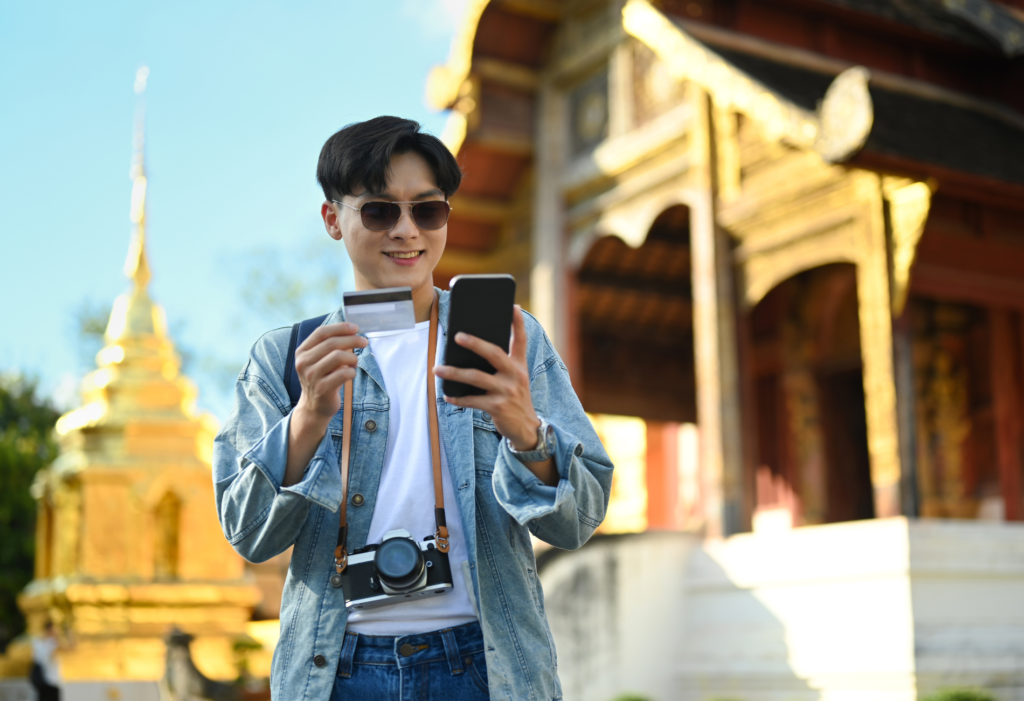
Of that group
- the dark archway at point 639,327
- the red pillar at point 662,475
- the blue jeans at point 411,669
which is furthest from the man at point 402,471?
the red pillar at point 662,475

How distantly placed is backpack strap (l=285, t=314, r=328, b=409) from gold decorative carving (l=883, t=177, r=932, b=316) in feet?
19.5

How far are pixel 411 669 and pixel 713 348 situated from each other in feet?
23.2

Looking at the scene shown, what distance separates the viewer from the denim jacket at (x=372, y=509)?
1.90m

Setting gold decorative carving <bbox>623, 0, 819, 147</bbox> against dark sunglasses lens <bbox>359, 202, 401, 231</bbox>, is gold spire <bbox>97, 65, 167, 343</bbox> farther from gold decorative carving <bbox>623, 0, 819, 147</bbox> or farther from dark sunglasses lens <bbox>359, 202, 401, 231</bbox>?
dark sunglasses lens <bbox>359, 202, 401, 231</bbox>

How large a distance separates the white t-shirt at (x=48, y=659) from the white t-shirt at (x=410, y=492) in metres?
8.94

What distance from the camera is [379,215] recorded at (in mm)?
2102

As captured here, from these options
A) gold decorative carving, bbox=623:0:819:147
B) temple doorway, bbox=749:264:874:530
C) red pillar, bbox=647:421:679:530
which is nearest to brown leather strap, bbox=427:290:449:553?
gold decorative carving, bbox=623:0:819:147

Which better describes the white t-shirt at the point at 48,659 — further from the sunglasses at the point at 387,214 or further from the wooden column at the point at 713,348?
the sunglasses at the point at 387,214

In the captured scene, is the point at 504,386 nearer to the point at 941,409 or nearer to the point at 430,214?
the point at 430,214

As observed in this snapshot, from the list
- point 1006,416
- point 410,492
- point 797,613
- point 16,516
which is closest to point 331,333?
point 410,492

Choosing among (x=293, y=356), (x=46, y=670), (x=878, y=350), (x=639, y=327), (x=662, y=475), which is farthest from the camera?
(x=662, y=475)

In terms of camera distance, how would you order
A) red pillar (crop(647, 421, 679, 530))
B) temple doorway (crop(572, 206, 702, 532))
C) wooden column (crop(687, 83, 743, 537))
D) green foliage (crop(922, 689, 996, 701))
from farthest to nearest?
red pillar (crop(647, 421, 679, 530)) < temple doorway (crop(572, 206, 702, 532)) < wooden column (crop(687, 83, 743, 537)) < green foliage (crop(922, 689, 996, 701))

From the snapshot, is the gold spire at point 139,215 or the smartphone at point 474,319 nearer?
the smartphone at point 474,319

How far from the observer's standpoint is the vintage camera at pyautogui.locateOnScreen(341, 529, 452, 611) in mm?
1854
